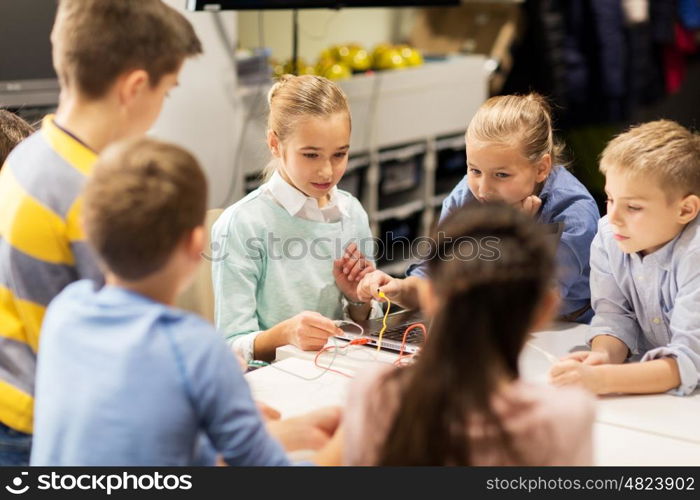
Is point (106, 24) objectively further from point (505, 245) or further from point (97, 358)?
point (505, 245)

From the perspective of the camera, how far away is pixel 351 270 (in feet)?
6.55

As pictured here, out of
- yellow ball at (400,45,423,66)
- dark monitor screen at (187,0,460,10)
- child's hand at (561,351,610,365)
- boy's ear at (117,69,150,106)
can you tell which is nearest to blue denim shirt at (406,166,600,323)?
child's hand at (561,351,610,365)

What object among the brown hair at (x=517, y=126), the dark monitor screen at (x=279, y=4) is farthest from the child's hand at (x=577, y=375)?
the dark monitor screen at (x=279, y=4)

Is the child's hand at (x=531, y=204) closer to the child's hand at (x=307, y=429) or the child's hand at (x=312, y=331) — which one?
the child's hand at (x=312, y=331)

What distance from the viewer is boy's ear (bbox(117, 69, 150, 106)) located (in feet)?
4.31

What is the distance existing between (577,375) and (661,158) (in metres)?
0.39

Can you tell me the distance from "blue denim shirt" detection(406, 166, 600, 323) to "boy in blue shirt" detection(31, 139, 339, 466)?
0.92 metres

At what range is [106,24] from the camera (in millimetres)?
1316

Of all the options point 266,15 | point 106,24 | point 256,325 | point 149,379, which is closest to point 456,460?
point 149,379

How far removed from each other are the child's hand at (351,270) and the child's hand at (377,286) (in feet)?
0.18

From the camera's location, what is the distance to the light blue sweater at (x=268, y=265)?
1.91 metres

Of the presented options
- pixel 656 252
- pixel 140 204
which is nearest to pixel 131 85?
pixel 140 204

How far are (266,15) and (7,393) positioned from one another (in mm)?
2883

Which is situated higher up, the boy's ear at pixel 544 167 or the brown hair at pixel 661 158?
the brown hair at pixel 661 158
